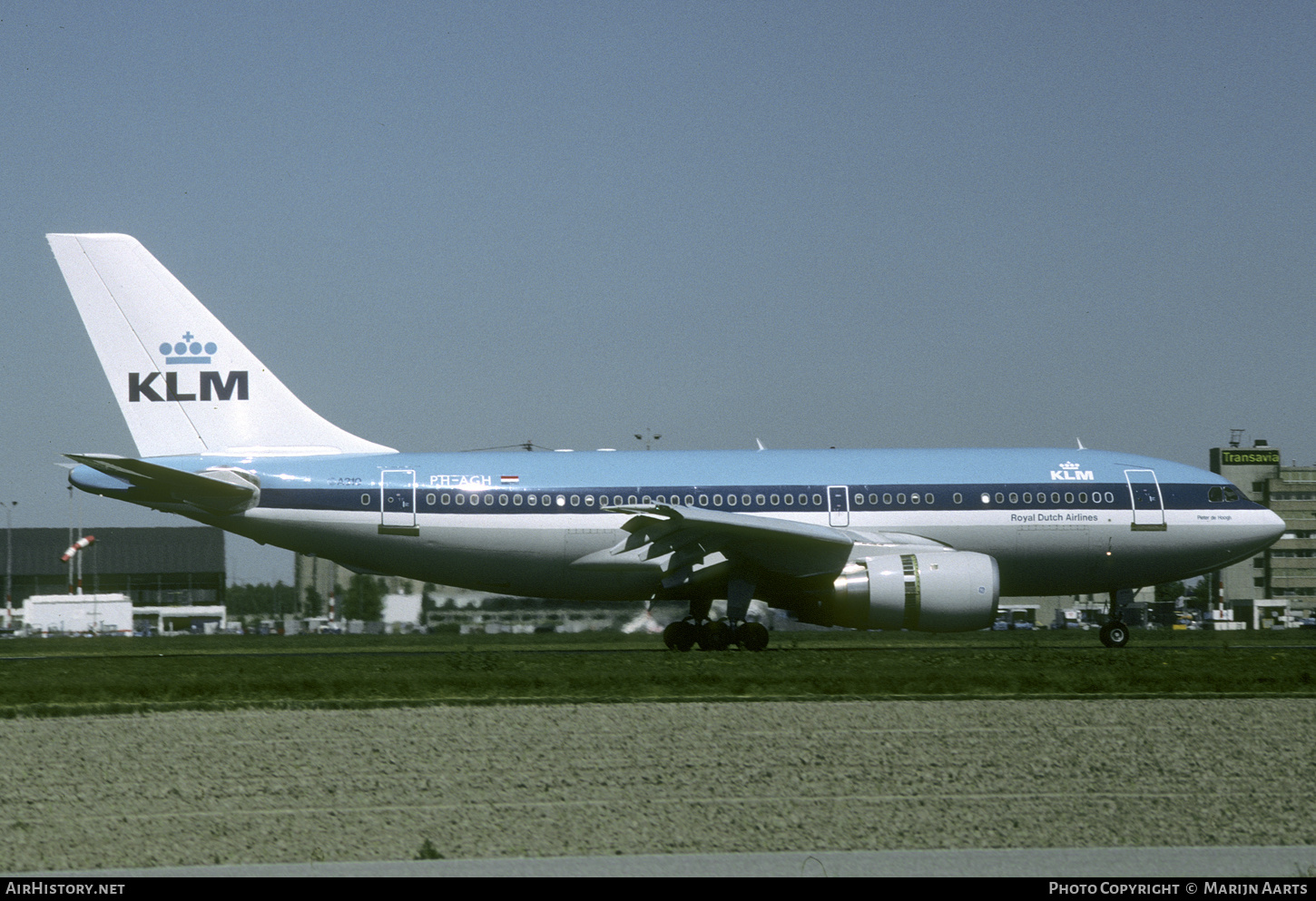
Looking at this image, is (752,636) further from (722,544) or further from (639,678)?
(639,678)

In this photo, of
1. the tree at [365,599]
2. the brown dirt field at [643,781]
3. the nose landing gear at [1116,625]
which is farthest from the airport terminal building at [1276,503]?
the brown dirt field at [643,781]

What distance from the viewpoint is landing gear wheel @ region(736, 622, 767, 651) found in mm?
25656

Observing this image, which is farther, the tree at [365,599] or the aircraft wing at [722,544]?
the tree at [365,599]

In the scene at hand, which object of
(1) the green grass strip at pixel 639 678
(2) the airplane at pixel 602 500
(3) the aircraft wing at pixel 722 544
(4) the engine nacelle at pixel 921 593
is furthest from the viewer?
(2) the airplane at pixel 602 500

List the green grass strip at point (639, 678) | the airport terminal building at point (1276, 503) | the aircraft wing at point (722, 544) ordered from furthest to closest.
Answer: the airport terminal building at point (1276, 503), the aircraft wing at point (722, 544), the green grass strip at point (639, 678)

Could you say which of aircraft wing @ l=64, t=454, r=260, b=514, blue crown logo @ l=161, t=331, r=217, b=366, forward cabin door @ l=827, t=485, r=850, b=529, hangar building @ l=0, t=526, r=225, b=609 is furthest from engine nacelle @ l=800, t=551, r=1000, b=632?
hangar building @ l=0, t=526, r=225, b=609

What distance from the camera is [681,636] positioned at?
2656 centimetres

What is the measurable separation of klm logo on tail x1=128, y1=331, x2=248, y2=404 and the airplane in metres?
0.04

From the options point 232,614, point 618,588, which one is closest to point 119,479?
point 618,588

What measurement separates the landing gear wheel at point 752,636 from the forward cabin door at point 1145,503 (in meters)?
7.46

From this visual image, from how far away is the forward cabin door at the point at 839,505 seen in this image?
25734mm

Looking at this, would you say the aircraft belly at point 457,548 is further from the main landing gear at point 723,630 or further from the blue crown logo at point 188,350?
the blue crown logo at point 188,350

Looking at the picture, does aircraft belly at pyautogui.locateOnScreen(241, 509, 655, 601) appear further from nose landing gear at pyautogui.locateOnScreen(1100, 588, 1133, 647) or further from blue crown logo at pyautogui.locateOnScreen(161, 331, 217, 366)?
nose landing gear at pyautogui.locateOnScreen(1100, 588, 1133, 647)

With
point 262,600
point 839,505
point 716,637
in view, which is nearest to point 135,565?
point 262,600
